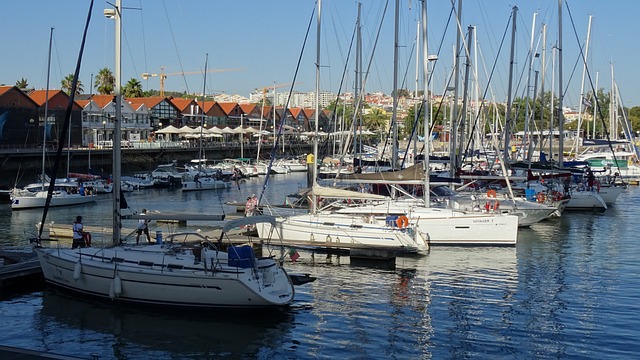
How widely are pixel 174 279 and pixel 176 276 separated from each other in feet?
0.42

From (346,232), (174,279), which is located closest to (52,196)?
(346,232)

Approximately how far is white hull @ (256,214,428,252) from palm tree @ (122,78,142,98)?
8624 centimetres

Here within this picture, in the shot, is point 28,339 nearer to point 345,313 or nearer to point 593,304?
point 345,313

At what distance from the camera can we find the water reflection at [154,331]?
1773cm

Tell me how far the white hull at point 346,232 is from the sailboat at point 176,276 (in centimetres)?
761

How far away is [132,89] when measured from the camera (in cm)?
11244

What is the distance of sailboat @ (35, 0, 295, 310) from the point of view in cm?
1975

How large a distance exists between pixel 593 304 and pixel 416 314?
18.9 ft

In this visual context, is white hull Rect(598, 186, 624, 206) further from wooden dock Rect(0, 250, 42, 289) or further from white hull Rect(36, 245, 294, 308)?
wooden dock Rect(0, 250, 42, 289)

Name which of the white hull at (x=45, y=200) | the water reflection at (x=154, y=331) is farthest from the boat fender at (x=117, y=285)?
the white hull at (x=45, y=200)

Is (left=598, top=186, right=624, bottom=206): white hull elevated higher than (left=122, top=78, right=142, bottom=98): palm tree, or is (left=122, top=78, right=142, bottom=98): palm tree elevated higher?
(left=122, top=78, right=142, bottom=98): palm tree

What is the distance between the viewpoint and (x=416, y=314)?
20781mm

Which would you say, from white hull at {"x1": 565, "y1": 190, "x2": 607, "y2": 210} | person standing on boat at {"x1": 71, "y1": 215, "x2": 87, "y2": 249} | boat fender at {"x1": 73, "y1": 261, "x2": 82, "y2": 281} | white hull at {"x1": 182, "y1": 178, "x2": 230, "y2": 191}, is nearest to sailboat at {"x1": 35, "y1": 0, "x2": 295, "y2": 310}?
boat fender at {"x1": 73, "y1": 261, "x2": 82, "y2": 281}

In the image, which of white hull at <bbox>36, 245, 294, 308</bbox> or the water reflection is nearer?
the water reflection
